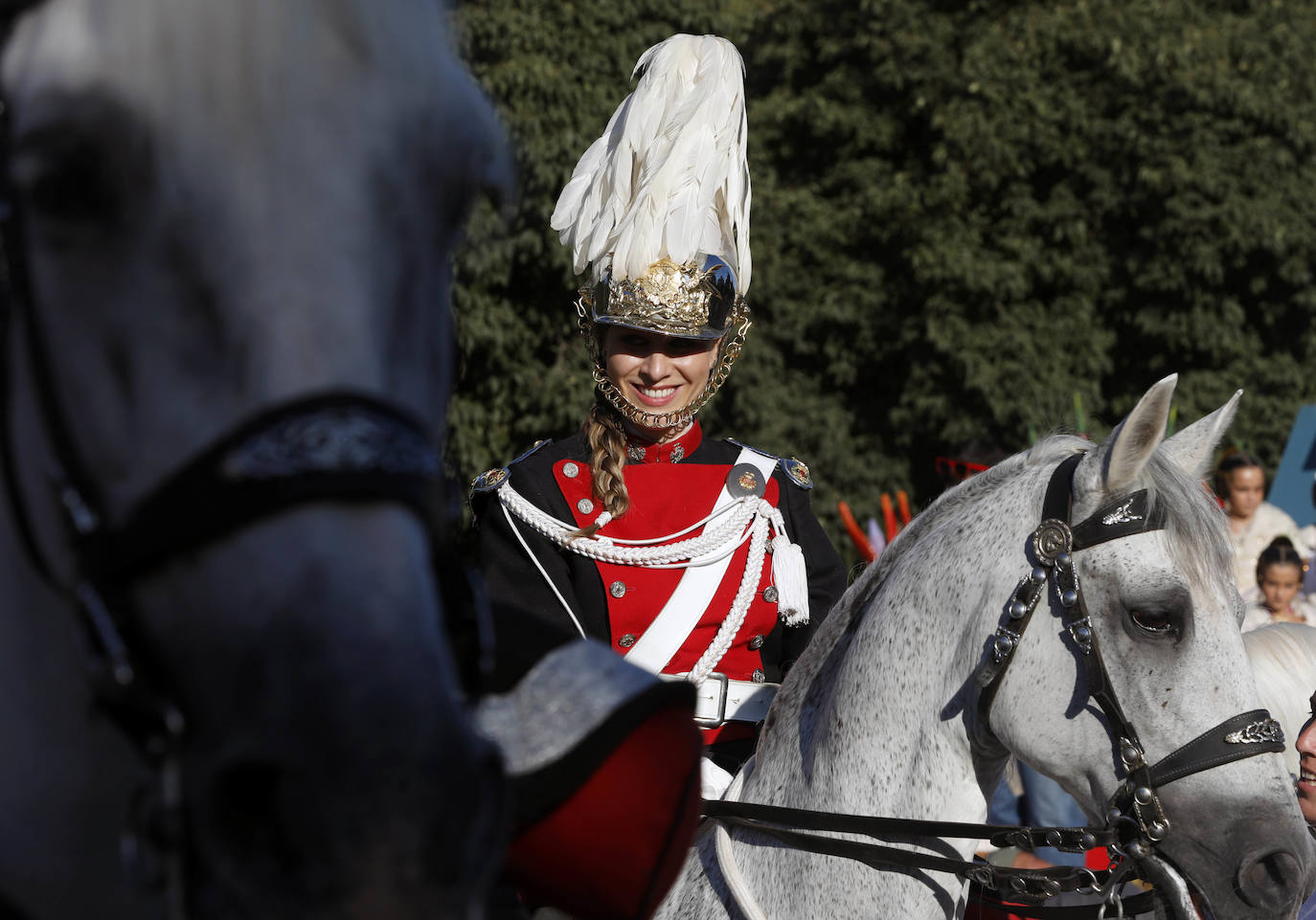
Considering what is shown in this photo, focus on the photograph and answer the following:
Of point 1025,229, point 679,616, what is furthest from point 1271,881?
point 1025,229

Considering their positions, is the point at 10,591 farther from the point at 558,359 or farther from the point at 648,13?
the point at 648,13

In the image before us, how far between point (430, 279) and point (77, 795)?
21.8 inches

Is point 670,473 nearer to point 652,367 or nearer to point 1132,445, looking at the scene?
point 652,367

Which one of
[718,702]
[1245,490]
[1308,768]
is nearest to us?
[718,702]

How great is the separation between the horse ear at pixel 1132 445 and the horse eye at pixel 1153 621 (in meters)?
0.26

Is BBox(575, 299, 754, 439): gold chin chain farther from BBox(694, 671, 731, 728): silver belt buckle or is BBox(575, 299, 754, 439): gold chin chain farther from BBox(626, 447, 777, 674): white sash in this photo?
BBox(694, 671, 731, 728): silver belt buckle

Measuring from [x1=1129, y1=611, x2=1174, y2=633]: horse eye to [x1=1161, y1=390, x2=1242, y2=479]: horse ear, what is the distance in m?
0.54

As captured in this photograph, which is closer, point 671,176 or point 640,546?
point 640,546

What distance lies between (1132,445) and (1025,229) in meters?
14.4

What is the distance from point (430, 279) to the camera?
47.4 inches

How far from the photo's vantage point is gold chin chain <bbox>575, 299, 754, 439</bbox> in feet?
11.7

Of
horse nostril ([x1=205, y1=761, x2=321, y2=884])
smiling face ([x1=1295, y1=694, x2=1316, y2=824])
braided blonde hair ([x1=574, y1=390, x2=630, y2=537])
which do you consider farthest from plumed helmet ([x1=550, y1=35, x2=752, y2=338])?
horse nostril ([x1=205, y1=761, x2=321, y2=884])

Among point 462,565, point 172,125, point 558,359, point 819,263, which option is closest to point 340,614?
point 462,565

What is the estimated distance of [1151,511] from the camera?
8.96 feet
